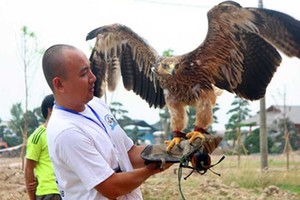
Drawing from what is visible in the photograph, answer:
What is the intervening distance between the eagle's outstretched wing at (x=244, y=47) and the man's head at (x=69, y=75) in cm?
194

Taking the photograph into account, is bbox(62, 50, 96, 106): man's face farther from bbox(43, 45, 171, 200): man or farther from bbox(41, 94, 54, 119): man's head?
bbox(41, 94, 54, 119): man's head

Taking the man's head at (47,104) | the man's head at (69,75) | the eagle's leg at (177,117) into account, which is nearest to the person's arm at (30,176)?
the man's head at (47,104)

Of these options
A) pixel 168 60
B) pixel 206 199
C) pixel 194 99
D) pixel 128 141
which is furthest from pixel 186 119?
pixel 206 199

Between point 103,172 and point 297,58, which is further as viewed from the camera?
point 297,58

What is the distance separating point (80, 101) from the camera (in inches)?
101

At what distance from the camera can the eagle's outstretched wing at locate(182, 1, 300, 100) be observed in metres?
4.30

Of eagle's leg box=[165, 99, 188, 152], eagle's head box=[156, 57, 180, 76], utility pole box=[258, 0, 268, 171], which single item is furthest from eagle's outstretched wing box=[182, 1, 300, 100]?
utility pole box=[258, 0, 268, 171]

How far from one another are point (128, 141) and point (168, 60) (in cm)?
171

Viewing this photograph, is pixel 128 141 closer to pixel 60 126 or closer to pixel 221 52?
pixel 60 126

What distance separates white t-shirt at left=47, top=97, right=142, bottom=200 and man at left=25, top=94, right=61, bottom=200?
205cm

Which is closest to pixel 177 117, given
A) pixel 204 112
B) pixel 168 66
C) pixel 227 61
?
pixel 204 112

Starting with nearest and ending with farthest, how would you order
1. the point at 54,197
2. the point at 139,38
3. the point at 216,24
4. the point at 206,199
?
the point at 216,24
the point at 54,197
the point at 139,38
the point at 206,199

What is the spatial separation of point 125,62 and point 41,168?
1.66 m

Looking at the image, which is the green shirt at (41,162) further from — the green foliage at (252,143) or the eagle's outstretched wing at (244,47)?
the green foliage at (252,143)
